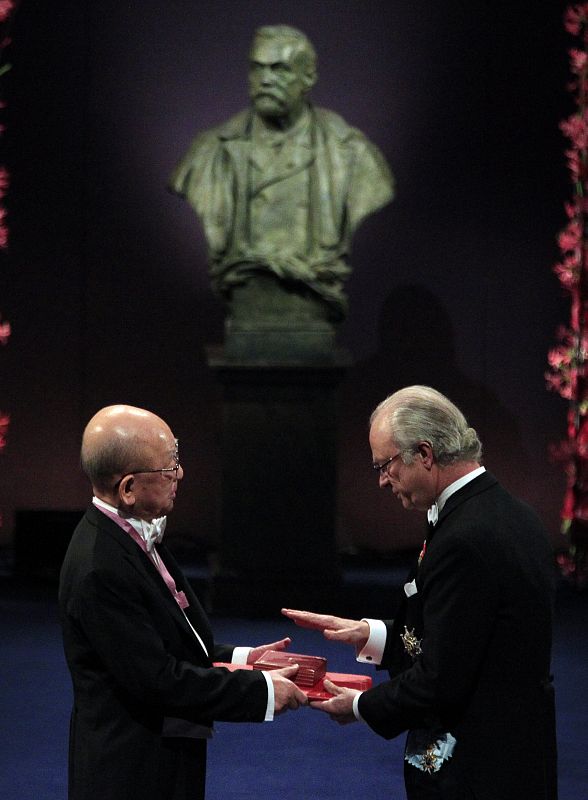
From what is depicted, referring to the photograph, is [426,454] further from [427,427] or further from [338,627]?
[338,627]

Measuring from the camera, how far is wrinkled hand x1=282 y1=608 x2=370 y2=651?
3.11 m

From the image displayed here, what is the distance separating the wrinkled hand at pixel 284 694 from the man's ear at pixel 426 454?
0.51m

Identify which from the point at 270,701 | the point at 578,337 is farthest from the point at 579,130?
the point at 270,701

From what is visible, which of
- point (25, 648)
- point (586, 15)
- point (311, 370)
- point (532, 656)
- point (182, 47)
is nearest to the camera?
point (532, 656)

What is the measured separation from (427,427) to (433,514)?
177 millimetres

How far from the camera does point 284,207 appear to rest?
631cm

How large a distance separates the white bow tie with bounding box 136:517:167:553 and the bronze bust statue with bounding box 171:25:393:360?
3.53 m

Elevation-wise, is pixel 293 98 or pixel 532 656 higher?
pixel 293 98

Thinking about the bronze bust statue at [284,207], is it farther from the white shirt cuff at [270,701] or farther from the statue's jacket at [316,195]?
the white shirt cuff at [270,701]

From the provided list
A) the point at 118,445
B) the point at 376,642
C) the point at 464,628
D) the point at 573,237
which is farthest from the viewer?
the point at 573,237

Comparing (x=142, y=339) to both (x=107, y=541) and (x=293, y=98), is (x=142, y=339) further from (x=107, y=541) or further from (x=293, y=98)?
(x=107, y=541)

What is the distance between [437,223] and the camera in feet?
25.8

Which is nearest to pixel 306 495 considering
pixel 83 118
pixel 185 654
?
pixel 83 118

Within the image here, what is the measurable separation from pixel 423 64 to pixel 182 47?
131 cm
